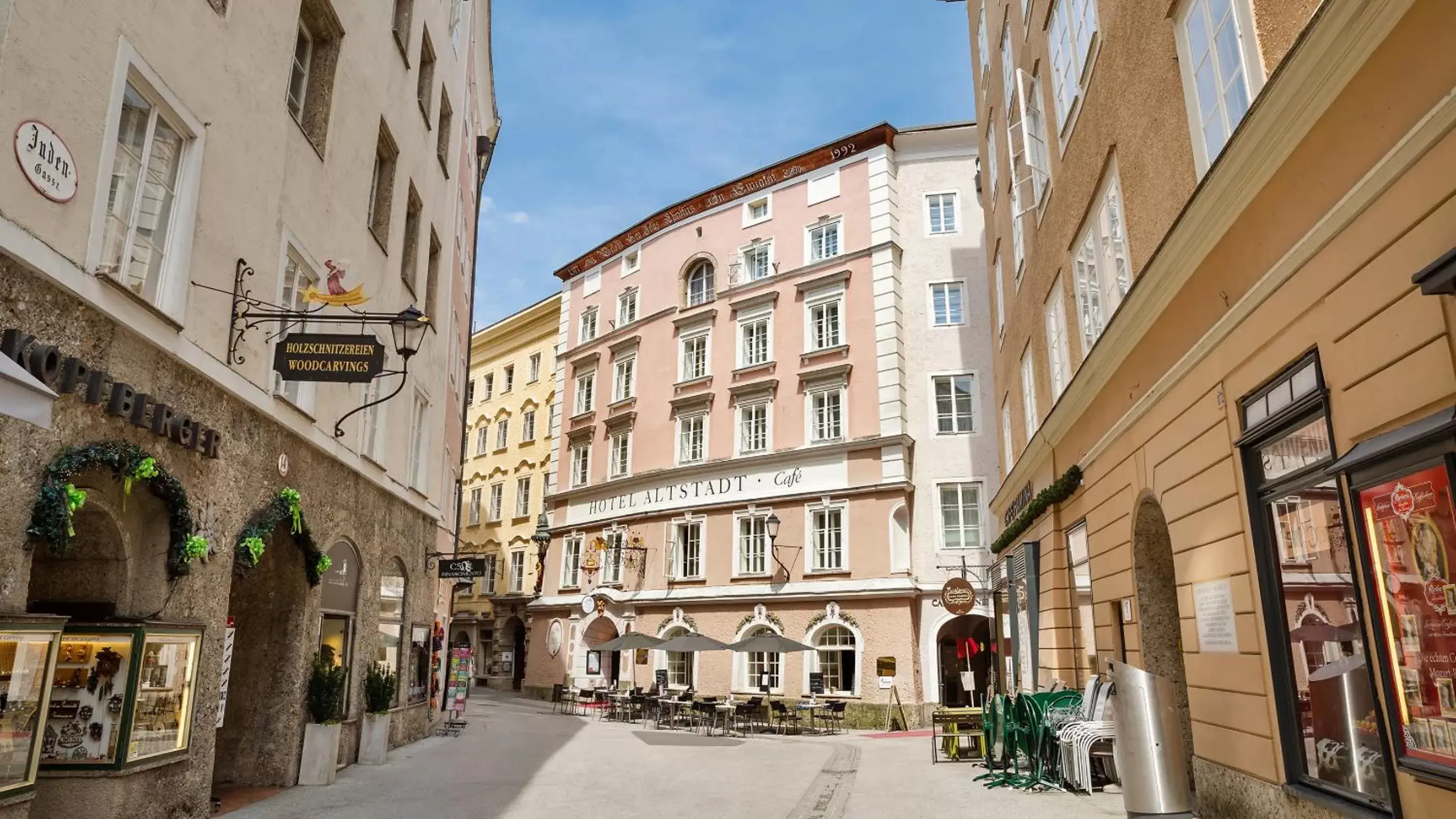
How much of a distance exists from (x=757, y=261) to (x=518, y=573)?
17516 millimetres

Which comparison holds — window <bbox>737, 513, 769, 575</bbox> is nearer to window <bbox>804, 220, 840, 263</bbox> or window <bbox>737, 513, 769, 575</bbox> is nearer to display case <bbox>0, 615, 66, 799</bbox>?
window <bbox>804, 220, 840, 263</bbox>

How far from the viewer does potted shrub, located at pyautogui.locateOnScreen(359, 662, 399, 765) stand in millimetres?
13578

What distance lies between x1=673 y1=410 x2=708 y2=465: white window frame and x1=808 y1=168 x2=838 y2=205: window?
8273 millimetres

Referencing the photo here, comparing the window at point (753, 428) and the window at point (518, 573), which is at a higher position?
the window at point (753, 428)

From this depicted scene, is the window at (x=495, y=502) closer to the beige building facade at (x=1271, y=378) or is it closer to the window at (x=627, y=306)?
the window at (x=627, y=306)

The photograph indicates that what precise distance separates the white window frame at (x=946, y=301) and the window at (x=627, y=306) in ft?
40.9

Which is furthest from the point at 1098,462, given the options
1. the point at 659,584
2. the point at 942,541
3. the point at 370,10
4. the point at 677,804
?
the point at 659,584

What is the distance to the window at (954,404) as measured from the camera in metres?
26.3

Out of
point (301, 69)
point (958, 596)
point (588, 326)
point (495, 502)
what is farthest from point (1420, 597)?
point (495, 502)

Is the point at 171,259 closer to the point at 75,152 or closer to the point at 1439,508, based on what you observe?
the point at 75,152

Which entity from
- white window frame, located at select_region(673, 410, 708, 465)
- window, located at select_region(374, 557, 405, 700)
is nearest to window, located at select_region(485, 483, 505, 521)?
white window frame, located at select_region(673, 410, 708, 465)

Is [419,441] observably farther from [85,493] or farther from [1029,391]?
[1029,391]

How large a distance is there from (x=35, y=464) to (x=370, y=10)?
9332 millimetres

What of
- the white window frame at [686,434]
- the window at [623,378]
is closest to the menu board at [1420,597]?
the white window frame at [686,434]
